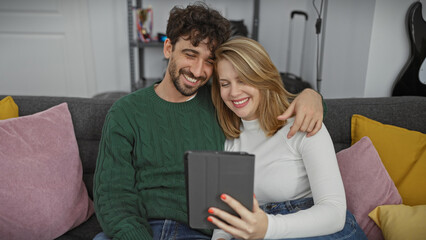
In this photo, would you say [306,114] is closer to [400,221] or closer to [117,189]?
[400,221]

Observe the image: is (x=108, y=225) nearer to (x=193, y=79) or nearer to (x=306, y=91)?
(x=193, y=79)

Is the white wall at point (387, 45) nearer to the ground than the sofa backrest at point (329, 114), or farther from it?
farther from it

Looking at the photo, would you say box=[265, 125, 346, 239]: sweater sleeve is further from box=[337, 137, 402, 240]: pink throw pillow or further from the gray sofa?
the gray sofa

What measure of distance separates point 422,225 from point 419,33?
1268 mm

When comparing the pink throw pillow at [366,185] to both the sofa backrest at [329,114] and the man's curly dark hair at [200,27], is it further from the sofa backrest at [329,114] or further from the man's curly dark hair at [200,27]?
the man's curly dark hair at [200,27]

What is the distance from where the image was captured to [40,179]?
109 centimetres

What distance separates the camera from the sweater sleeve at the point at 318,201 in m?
0.81

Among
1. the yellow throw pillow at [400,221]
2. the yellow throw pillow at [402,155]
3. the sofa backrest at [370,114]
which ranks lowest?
the yellow throw pillow at [400,221]

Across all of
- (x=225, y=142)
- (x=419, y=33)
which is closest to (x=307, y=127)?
(x=225, y=142)

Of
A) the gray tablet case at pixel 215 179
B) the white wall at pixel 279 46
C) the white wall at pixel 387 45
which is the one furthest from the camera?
the white wall at pixel 279 46

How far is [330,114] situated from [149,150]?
76 cm

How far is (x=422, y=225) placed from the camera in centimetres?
94

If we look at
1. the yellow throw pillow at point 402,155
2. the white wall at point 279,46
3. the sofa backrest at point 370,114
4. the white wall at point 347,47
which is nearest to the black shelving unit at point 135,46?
the white wall at point 279,46

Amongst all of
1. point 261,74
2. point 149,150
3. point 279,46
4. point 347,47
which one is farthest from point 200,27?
point 279,46
